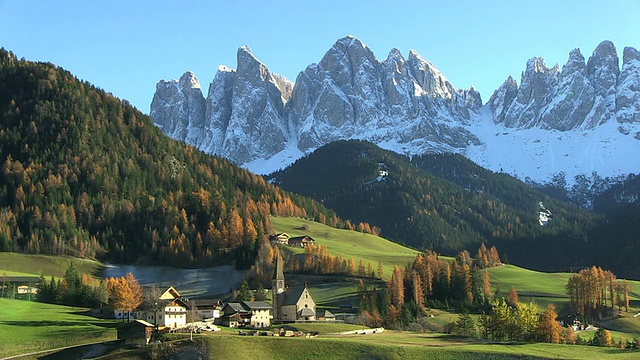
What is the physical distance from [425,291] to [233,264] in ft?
160

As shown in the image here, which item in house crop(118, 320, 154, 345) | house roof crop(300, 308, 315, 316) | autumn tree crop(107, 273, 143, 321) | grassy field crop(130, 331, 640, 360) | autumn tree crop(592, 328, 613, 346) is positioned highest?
autumn tree crop(107, 273, 143, 321)

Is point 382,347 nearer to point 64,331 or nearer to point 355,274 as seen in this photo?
point 64,331

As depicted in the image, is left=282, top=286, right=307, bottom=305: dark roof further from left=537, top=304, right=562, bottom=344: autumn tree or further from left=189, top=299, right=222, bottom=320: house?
left=537, top=304, right=562, bottom=344: autumn tree

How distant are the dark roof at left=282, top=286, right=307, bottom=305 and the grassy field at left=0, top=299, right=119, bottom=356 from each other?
28.1 metres

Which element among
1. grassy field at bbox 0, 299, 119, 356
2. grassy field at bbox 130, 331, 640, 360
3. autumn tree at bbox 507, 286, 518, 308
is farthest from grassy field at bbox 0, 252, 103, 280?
grassy field at bbox 130, 331, 640, 360

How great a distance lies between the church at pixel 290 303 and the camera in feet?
434

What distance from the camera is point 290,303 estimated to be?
134 metres

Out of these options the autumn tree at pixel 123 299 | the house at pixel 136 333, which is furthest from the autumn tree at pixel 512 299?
the house at pixel 136 333

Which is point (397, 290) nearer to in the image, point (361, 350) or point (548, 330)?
point (548, 330)

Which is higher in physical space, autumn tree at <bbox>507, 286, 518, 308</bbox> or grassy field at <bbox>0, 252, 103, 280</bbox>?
grassy field at <bbox>0, 252, 103, 280</bbox>

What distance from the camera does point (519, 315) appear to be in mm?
121188

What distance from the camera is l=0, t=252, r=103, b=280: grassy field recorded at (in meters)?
175

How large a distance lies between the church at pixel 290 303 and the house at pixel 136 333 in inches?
1501

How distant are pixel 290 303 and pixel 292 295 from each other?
1842 mm
